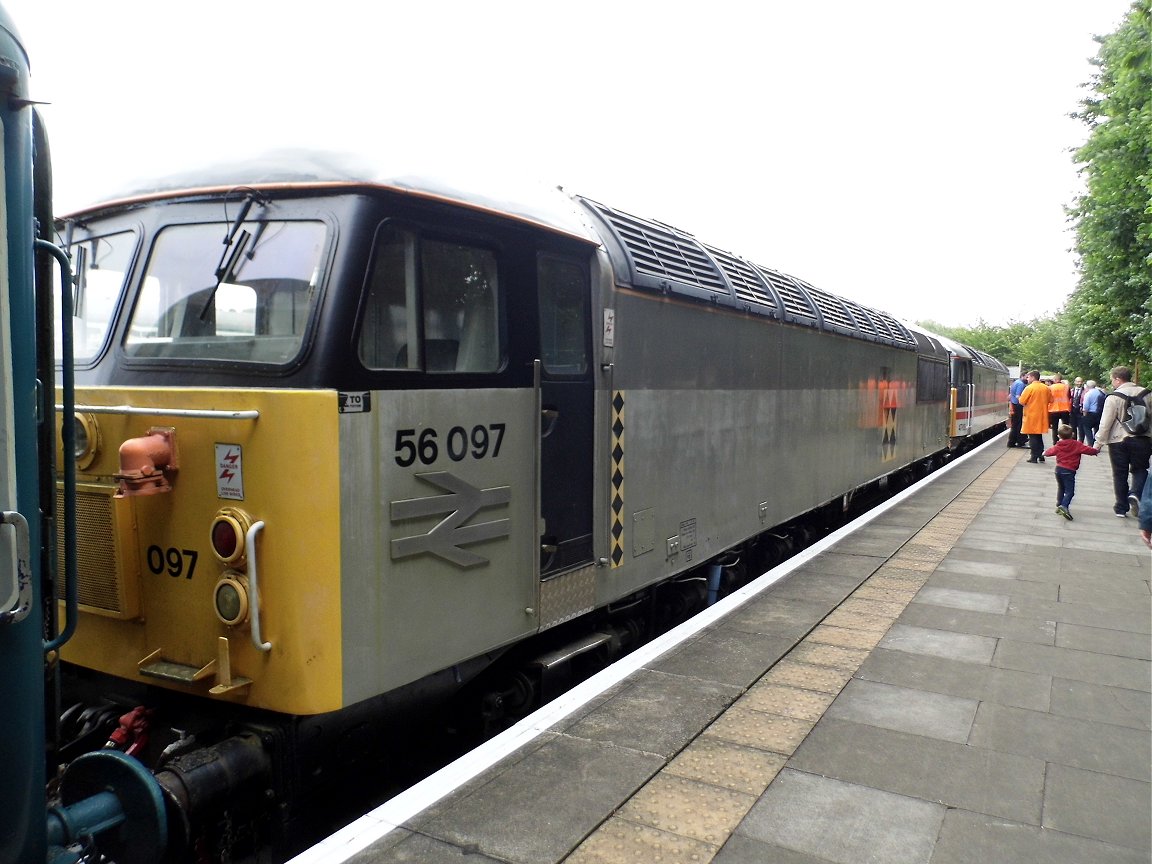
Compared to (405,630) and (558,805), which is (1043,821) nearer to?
(558,805)

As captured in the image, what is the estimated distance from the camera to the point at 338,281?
3.28 m

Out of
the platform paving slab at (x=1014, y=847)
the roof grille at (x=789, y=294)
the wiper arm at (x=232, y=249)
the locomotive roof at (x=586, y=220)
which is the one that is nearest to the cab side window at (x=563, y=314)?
the locomotive roof at (x=586, y=220)

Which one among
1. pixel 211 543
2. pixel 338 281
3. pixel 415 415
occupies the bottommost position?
pixel 211 543

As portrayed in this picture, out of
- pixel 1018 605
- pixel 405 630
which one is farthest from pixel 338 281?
pixel 1018 605

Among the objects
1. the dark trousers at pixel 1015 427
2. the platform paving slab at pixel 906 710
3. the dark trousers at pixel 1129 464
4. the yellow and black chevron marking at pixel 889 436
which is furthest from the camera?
the dark trousers at pixel 1015 427

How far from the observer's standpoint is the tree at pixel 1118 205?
13.3 metres

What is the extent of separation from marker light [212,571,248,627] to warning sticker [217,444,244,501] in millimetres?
297

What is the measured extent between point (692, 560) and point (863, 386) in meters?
5.83

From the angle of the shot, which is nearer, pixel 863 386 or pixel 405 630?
pixel 405 630

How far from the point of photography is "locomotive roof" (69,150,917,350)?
3387 millimetres

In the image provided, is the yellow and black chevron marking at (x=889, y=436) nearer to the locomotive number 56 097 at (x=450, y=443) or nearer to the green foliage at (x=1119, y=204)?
the green foliage at (x=1119, y=204)

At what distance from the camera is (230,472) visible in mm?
3234

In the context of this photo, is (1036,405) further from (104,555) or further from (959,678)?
(104,555)

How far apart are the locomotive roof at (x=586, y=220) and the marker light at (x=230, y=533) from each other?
1299mm
